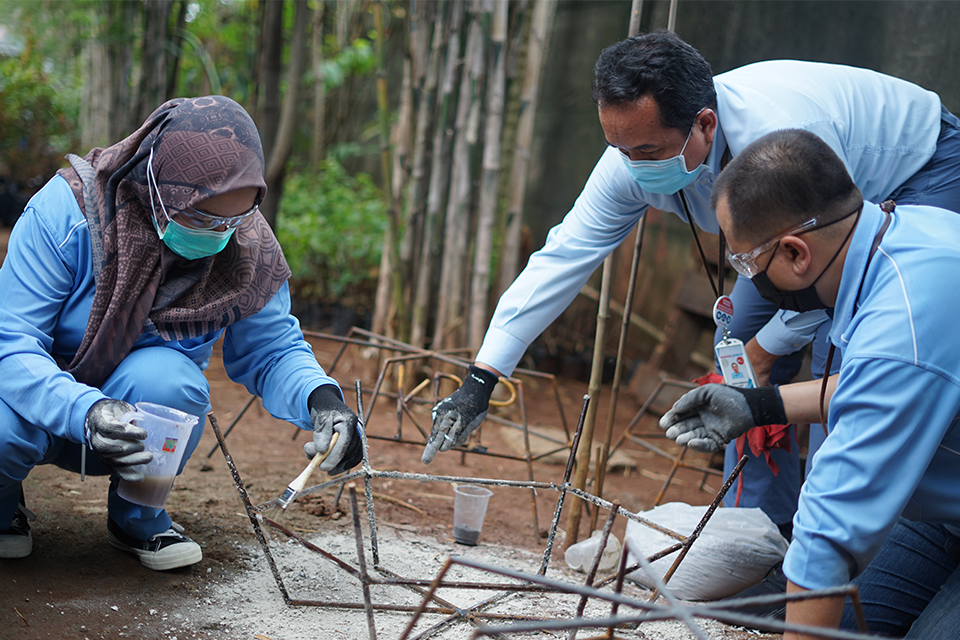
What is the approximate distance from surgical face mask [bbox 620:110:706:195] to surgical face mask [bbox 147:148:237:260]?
1184mm

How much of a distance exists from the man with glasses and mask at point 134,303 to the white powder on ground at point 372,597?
23 cm

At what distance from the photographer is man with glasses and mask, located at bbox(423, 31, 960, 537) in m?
2.19

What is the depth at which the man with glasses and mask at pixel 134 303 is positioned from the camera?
187cm

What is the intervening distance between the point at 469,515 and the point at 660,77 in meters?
1.60

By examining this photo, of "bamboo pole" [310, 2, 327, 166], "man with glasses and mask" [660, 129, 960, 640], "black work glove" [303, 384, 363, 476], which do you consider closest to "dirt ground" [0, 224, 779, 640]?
"black work glove" [303, 384, 363, 476]

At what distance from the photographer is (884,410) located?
1.39 metres

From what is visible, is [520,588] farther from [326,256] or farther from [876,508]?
[326,256]

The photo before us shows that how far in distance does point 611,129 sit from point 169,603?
1.80 metres

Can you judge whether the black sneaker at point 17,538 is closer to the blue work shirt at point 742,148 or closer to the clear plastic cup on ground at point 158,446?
the clear plastic cup on ground at point 158,446

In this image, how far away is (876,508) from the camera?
1.40m

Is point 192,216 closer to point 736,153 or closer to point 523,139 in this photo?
point 736,153

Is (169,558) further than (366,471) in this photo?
Yes

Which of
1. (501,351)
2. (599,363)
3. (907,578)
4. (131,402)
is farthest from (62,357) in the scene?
(907,578)

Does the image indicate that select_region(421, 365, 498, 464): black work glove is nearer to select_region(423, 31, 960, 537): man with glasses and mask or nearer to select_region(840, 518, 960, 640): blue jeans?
select_region(423, 31, 960, 537): man with glasses and mask
